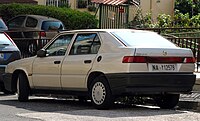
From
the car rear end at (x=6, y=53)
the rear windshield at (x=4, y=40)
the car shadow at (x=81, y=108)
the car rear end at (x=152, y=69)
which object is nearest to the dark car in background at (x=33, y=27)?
the rear windshield at (x=4, y=40)

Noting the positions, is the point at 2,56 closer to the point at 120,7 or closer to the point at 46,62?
the point at 46,62

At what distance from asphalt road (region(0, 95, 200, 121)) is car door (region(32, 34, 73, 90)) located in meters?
0.46

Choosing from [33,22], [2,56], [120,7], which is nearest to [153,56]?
[2,56]

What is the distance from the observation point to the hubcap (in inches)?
420

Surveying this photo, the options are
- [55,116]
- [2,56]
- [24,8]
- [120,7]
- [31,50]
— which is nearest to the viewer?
[55,116]

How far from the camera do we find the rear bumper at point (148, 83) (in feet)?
33.7

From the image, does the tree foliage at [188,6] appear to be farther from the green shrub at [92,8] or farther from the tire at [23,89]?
Result: the tire at [23,89]

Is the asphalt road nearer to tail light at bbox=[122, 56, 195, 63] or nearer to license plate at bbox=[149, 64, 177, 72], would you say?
license plate at bbox=[149, 64, 177, 72]

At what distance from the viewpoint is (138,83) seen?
1030cm

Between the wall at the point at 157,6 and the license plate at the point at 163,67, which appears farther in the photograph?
the wall at the point at 157,6

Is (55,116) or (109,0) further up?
(109,0)

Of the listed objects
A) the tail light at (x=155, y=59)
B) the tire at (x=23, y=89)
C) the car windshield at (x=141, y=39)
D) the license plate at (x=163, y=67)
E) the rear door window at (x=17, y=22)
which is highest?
the rear door window at (x=17, y=22)

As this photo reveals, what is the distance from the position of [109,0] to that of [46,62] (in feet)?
64.2

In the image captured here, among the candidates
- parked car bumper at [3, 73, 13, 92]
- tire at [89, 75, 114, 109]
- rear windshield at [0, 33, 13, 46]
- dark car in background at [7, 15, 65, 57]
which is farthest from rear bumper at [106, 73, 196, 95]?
dark car in background at [7, 15, 65, 57]
